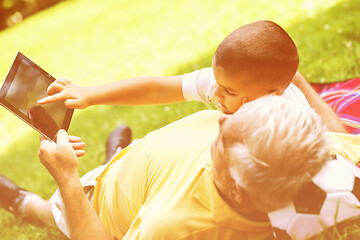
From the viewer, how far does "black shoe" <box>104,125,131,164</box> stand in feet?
11.4

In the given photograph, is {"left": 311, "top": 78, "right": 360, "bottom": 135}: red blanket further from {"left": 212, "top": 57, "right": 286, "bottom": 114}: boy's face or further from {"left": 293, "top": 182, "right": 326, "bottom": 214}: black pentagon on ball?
{"left": 293, "top": 182, "right": 326, "bottom": 214}: black pentagon on ball

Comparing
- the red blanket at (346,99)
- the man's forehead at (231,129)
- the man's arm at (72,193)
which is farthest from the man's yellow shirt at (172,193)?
the red blanket at (346,99)

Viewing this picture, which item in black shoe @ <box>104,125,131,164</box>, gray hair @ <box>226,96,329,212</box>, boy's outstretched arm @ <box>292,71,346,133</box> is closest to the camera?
gray hair @ <box>226,96,329,212</box>

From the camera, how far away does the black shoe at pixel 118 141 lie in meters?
3.48

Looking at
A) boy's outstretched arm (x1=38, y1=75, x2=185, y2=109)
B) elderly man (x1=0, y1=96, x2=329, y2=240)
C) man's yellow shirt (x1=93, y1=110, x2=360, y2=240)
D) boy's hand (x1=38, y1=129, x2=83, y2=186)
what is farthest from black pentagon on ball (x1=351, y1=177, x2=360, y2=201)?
boy's hand (x1=38, y1=129, x2=83, y2=186)

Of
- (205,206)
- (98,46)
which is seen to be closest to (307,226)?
(205,206)

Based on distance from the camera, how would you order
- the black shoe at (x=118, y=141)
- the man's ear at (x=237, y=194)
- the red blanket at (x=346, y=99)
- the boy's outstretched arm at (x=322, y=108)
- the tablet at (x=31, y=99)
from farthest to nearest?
the black shoe at (x=118, y=141), the red blanket at (x=346, y=99), the boy's outstretched arm at (x=322, y=108), the tablet at (x=31, y=99), the man's ear at (x=237, y=194)

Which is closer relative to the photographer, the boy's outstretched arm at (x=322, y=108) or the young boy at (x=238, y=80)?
the young boy at (x=238, y=80)

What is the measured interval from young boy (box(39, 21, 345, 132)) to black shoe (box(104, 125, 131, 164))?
1.19 meters

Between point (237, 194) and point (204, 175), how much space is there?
8.2 inches

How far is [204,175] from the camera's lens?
1.70 m

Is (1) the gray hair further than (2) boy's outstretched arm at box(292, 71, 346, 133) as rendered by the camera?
No

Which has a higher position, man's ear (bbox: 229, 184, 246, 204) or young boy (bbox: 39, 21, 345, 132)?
young boy (bbox: 39, 21, 345, 132)

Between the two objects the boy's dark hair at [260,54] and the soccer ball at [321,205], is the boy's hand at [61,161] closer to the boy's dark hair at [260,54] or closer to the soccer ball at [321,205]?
the boy's dark hair at [260,54]
